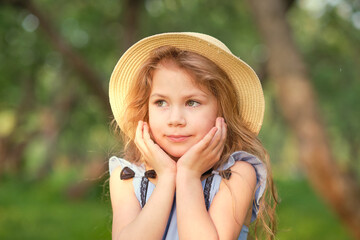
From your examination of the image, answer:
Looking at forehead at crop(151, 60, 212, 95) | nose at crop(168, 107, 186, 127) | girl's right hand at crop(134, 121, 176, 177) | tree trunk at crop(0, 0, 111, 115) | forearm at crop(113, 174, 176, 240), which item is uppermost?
tree trunk at crop(0, 0, 111, 115)

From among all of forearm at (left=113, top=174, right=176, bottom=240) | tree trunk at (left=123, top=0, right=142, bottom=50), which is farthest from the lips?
tree trunk at (left=123, top=0, right=142, bottom=50)

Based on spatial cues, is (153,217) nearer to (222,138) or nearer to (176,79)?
(222,138)

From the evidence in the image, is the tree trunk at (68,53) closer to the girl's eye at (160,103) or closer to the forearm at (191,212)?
the girl's eye at (160,103)

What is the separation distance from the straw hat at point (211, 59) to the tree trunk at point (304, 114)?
3.93m

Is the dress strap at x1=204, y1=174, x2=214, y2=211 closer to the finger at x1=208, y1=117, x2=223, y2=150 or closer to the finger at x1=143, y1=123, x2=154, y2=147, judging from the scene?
the finger at x1=208, y1=117, x2=223, y2=150

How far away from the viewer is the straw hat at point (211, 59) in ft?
7.50

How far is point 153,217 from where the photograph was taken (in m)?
2.04

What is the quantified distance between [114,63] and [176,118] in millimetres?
14401

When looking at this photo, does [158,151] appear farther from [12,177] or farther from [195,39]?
[12,177]

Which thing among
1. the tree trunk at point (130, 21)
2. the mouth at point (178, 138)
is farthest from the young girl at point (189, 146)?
the tree trunk at point (130, 21)

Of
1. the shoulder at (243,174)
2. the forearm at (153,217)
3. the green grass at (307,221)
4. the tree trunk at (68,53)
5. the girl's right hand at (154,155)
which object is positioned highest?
the tree trunk at (68,53)

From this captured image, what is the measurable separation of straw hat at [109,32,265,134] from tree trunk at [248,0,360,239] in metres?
3.93

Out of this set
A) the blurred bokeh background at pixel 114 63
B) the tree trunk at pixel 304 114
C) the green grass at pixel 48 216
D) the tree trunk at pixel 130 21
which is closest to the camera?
the tree trunk at pixel 304 114

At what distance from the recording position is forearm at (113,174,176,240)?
2021 mm
